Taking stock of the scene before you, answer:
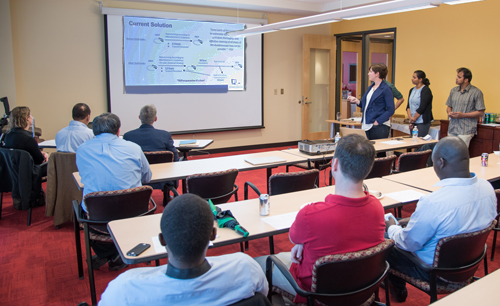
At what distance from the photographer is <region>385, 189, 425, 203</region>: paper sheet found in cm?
259

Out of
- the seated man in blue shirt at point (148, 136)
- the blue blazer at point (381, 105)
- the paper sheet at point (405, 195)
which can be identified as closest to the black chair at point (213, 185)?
the seated man in blue shirt at point (148, 136)

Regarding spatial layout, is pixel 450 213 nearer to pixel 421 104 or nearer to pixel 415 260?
pixel 415 260

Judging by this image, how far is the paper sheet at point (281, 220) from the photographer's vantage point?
84.7 inches

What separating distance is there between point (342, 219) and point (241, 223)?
75 centimetres

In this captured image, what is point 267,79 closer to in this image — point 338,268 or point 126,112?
point 126,112

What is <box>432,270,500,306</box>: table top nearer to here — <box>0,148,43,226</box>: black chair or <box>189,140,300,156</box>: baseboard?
<box>0,148,43,226</box>: black chair

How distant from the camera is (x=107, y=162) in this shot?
2.83m

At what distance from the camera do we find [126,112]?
687cm

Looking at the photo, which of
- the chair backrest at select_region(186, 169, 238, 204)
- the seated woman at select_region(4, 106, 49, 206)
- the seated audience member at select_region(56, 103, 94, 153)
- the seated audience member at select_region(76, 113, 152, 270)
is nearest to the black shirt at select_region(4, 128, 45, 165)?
the seated woman at select_region(4, 106, 49, 206)

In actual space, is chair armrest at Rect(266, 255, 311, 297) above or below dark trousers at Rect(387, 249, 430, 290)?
above

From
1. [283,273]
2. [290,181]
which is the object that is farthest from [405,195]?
[283,273]

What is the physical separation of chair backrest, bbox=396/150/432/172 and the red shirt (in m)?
2.45

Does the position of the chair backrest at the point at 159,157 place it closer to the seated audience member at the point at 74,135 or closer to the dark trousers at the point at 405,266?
the seated audience member at the point at 74,135

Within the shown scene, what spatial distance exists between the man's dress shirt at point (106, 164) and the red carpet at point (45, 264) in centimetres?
60
